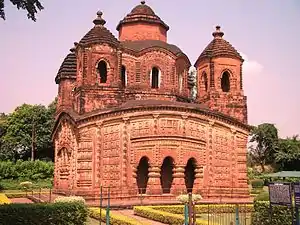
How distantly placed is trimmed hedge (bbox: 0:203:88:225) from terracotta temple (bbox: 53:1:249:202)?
267 inches

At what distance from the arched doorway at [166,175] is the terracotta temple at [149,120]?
49 millimetres

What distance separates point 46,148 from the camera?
4691 cm

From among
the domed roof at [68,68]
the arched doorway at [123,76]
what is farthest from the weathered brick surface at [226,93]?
the domed roof at [68,68]

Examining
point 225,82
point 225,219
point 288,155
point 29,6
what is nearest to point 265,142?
point 288,155

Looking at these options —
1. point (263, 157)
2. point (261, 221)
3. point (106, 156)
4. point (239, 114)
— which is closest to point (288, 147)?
point (263, 157)

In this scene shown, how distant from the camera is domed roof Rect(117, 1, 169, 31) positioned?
26328 millimetres

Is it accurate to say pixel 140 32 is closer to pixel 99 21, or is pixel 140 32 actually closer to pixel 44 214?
pixel 99 21

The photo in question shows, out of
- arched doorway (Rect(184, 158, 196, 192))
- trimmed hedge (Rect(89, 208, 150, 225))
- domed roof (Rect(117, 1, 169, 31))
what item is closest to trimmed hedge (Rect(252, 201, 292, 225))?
trimmed hedge (Rect(89, 208, 150, 225))

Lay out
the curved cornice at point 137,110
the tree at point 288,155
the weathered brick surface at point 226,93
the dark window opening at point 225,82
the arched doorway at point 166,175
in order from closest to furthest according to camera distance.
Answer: the curved cornice at point 137,110 < the arched doorway at point 166,175 < the weathered brick surface at point 226,93 < the dark window opening at point 225,82 < the tree at point 288,155

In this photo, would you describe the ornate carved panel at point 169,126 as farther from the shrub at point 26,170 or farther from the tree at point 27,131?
the tree at point 27,131

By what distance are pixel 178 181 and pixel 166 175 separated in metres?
1.20

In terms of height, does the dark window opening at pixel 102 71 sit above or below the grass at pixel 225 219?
above

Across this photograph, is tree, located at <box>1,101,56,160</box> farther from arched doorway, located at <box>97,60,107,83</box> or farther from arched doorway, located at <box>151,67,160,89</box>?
arched doorway, located at <box>97,60,107,83</box>

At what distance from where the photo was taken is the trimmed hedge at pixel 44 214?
38.8 ft
